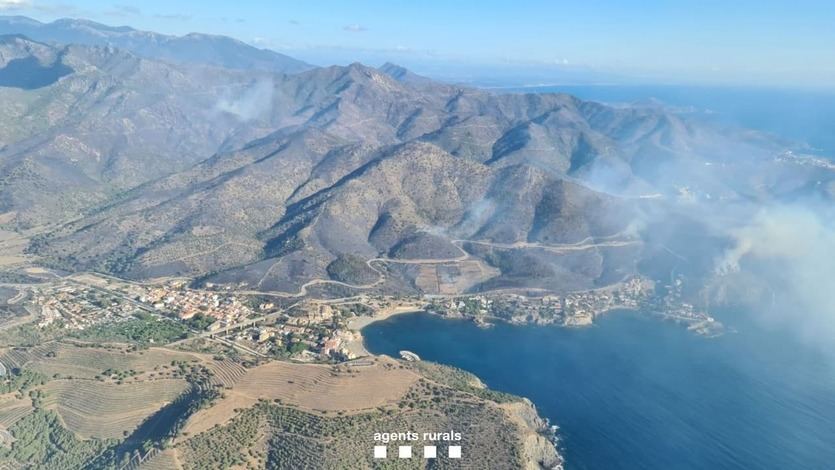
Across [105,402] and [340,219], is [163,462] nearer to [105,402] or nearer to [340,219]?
[105,402]

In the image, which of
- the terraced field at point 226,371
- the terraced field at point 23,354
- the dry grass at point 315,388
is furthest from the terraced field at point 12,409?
the dry grass at point 315,388

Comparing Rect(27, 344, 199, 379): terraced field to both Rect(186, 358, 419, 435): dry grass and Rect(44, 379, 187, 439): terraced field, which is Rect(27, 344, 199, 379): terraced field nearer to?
Rect(44, 379, 187, 439): terraced field

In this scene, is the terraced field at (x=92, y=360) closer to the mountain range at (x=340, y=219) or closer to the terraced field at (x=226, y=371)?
the terraced field at (x=226, y=371)

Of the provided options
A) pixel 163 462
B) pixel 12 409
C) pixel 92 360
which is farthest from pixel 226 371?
pixel 12 409

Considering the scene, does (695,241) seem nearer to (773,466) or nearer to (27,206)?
(773,466)

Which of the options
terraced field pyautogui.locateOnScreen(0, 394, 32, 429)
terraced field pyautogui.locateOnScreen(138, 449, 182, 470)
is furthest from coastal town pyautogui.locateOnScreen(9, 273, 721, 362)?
terraced field pyautogui.locateOnScreen(138, 449, 182, 470)
